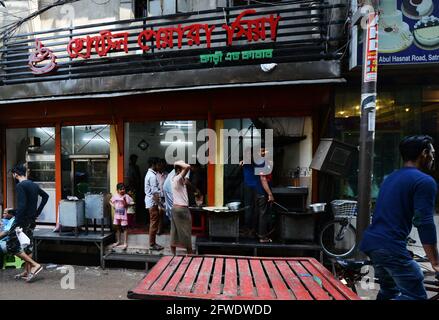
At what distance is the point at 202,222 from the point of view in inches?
287

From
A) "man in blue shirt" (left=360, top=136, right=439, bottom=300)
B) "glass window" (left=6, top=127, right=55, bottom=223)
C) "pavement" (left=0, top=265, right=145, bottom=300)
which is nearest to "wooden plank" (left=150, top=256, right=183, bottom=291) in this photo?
"man in blue shirt" (left=360, top=136, right=439, bottom=300)

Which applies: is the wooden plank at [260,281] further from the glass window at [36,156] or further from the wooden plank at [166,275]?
the glass window at [36,156]

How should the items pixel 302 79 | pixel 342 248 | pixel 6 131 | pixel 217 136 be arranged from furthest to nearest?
pixel 6 131
pixel 217 136
pixel 342 248
pixel 302 79

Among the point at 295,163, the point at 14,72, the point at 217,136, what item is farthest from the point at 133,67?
the point at 295,163

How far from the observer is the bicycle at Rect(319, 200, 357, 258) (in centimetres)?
630

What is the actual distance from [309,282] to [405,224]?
3.44 feet

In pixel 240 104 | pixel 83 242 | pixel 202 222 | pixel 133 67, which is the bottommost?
pixel 83 242

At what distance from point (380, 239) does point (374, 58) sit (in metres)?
2.76

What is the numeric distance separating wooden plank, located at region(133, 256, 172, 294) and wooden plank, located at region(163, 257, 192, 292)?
0.54 feet

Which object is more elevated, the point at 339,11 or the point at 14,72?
the point at 339,11

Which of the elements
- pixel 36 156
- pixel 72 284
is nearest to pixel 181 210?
pixel 72 284

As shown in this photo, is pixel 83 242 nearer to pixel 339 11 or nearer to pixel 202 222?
pixel 202 222

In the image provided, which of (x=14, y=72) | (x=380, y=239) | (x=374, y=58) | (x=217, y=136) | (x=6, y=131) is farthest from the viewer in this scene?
(x=6, y=131)

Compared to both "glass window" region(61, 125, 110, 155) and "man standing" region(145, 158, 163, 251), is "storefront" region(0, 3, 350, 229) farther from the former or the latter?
"man standing" region(145, 158, 163, 251)
